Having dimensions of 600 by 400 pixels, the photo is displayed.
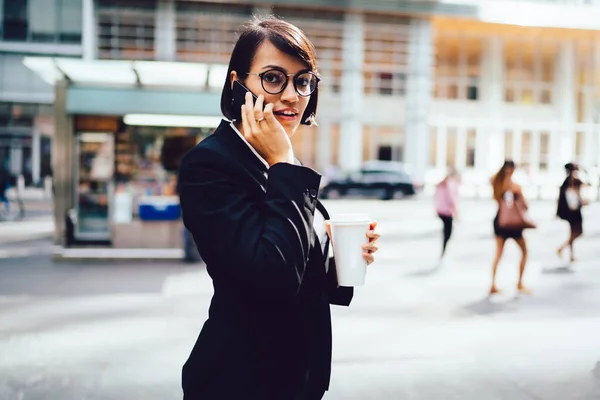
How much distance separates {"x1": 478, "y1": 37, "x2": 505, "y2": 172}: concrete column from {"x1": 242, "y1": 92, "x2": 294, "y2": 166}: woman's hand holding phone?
3826cm

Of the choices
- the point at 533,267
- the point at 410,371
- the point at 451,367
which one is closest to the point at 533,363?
the point at 451,367

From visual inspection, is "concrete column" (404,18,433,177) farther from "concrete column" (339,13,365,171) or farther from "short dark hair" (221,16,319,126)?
"short dark hair" (221,16,319,126)

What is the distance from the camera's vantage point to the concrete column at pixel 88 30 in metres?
30.9

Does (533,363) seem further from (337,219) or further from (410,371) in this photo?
(337,219)

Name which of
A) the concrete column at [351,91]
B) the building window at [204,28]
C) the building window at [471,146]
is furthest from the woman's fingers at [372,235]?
the building window at [471,146]

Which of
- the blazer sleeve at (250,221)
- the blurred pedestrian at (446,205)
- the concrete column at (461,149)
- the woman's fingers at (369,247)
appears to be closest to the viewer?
the blazer sleeve at (250,221)

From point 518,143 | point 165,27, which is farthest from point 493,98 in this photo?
point 165,27

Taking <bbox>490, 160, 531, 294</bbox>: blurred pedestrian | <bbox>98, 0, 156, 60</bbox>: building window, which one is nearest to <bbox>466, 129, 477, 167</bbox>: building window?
<bbox>98, 0, 156, 60</bbox>: building window

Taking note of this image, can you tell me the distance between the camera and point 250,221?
1397mm

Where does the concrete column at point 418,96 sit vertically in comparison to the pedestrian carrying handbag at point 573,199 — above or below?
above

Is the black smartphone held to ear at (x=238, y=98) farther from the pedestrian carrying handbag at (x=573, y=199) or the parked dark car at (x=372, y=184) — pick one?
the parked dark car at (x=372, y=184)

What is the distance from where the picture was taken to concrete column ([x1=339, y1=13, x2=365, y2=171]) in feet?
112

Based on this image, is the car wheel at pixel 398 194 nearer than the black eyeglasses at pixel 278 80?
No

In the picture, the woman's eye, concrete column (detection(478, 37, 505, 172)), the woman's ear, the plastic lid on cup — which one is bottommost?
the plastic lid on cup
